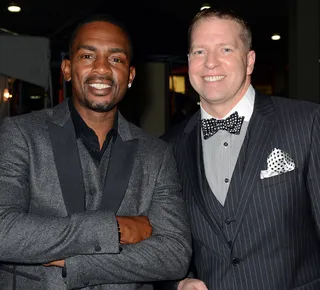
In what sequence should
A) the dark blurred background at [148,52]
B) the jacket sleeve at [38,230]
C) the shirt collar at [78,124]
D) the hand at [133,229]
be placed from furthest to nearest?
the dark blurred background at [148,52] → the shirt collar at [78,124] → the hand at [133,229] → the jacket sleeve at [38,230]

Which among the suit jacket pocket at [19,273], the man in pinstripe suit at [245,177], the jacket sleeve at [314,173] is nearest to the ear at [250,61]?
the man in pinstripe suit at [245,177]

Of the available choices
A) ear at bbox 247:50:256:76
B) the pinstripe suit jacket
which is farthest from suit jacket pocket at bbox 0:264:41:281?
ear at bbox 247:50:256:76

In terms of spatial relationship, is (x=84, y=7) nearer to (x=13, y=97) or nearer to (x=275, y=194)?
(x=13, y=97)

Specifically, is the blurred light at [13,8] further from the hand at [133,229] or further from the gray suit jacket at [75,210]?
the hand at [133,229]

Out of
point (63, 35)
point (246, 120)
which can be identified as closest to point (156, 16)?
point (63, 35)

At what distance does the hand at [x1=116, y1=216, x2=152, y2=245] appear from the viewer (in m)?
2.03

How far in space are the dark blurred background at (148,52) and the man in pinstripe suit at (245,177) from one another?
3268 mm

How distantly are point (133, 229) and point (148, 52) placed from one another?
587 centimetres

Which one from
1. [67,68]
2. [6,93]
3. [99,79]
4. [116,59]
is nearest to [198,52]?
[116,59]

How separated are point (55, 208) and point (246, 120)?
37.1 inches

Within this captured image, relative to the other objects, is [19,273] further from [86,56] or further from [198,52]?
[198,52]

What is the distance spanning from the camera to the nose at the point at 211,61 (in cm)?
231

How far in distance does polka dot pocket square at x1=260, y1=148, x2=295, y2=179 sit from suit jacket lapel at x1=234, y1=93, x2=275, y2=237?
3 centimetres

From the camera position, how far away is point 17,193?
198cm
